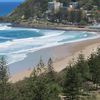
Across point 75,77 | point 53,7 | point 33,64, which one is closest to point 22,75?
point 33,64

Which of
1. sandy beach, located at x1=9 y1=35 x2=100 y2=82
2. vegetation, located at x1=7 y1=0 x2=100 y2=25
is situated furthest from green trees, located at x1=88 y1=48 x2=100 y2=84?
Result: vegetation, located at x1=7 y1=0 x2=100 y2=25

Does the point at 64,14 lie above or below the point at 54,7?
below

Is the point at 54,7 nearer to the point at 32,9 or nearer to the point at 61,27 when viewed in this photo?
the point at 32,9

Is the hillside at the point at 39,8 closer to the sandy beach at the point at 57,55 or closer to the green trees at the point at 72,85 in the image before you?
the sandy beach at the point at 57,55

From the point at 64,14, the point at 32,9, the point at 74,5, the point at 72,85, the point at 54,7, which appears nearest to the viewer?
the point at 72,85

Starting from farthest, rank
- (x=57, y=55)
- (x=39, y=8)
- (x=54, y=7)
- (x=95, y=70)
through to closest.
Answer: (x=39, y=8), (x=54, y=7), (x=57, y=55), (x=95, y=70)

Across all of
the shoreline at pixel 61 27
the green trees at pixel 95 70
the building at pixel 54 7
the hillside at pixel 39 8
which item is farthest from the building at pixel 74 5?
the green trees at pixel 95 70

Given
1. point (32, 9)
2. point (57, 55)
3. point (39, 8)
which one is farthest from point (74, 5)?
point (57, 55)

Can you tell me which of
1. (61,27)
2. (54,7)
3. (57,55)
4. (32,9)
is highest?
(54,7)

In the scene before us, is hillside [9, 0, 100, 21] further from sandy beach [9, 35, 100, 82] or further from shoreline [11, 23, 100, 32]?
sandy beach [9, 35, 100, 82]
